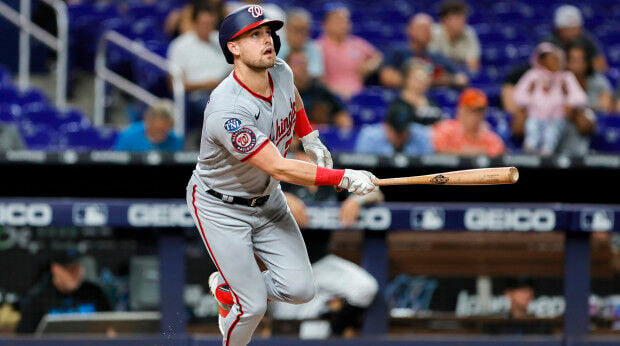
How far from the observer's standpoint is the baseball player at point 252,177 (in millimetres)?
3984

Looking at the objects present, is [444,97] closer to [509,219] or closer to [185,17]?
[185,17]

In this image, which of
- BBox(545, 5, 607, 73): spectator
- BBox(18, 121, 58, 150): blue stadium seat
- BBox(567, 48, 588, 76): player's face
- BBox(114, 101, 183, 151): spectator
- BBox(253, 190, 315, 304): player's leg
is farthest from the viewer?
BBox(545, 5, 607, 73): spectator

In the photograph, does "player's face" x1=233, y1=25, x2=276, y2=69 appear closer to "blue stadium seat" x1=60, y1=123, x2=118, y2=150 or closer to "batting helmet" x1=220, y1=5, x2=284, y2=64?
"batting helmet" x1=220, y1=5, x2=284, y2=64

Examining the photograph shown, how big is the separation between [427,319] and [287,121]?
1.80 metres

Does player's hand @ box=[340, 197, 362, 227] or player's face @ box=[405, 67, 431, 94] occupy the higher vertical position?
player's face @ box=[405, 67, 431, 94]

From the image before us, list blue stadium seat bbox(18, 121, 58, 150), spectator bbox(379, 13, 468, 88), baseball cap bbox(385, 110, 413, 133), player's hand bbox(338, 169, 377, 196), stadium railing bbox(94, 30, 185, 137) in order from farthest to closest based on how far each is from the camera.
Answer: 1. spectator bbox(379, 13, 468, 88)
2. stadium railing bbox(94, 30, 185, 137)
3. blue stadium seat bbox(18, 121, 58, 150)
4. baseball cap bbox(385, 110, 413, 133)
5. player's hand bbox(338, 169, 377, 196)

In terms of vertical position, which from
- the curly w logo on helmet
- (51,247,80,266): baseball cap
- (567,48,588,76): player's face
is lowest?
(51,247,80,266): baseball cap

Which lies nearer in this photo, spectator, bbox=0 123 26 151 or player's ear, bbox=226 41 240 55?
player's ear, bbox=226 41 240 55

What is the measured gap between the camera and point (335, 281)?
18.3 ft

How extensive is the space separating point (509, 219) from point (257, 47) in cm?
219

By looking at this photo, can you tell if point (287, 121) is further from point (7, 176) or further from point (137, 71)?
point (137, 71)

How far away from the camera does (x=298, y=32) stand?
316 inches

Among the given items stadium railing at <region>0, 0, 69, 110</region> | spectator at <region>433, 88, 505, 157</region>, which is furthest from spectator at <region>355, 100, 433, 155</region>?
stadium railing at <region>0, 0, 69, 110</region>

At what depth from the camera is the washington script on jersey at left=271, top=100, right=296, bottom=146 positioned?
14.0 ft
